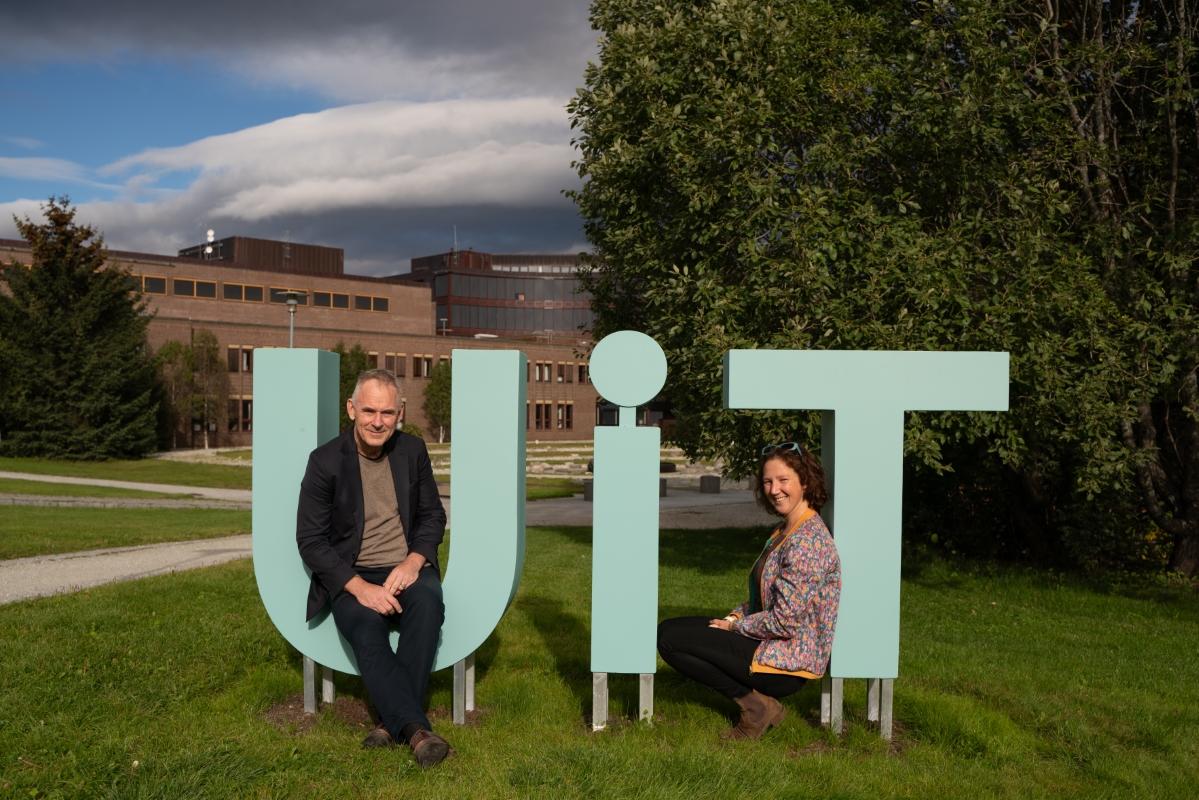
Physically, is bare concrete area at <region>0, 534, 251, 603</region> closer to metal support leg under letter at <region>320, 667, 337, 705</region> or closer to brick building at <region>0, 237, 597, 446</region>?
metal support leg under letter at <region>320, 667, 337, 705</region>

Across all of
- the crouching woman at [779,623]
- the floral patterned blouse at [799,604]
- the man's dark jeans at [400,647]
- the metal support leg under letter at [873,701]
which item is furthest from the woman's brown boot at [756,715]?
the man's dark jeans at [400,647]

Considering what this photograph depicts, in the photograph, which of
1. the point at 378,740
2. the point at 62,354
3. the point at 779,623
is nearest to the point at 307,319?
the point at 62,354

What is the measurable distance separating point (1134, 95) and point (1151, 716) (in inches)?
347

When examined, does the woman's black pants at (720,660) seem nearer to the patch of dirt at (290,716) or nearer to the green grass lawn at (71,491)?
the patch of dirt at (290,716)

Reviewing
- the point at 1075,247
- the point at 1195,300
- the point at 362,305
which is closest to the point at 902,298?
the point at 1075,247

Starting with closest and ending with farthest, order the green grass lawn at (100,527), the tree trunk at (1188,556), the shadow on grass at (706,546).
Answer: the tree trunk at (1188,556), the green grass lawn at (100,527), the shadow on grass at (706,546)

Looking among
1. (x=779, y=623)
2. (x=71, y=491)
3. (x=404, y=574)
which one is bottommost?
(x=71, y=491)

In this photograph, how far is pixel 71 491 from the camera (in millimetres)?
24484

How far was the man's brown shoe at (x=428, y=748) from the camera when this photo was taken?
4.56 meters

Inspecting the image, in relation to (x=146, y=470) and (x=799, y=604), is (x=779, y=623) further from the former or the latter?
(x=146, y=470)

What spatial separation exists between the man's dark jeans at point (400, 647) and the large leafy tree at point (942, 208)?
567 centimetres

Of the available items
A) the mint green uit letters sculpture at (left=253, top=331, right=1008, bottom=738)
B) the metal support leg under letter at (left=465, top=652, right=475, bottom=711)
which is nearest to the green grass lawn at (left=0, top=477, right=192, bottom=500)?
the metal support leg under letter at (left=465, top=652, right=475, bottom=711)

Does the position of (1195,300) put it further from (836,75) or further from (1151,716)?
(1151,716)

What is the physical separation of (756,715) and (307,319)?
210 ft
